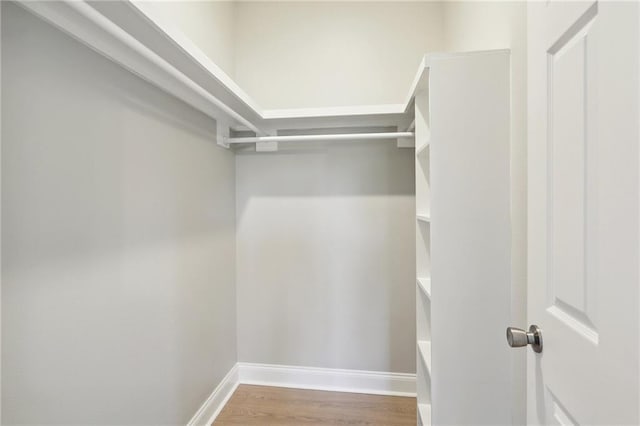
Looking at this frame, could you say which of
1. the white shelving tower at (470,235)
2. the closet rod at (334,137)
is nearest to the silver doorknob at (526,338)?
the white shelving tower at (470,235)

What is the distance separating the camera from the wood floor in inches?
73.0

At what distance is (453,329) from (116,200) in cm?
140

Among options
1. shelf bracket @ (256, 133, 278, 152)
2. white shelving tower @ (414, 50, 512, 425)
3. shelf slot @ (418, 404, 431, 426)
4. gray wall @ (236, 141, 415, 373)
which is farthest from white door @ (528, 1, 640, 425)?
shelf bracket @ (256, 133, 278, 152)

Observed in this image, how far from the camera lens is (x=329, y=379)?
2.18 m

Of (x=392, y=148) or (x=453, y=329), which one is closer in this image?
(x=453, y=329)

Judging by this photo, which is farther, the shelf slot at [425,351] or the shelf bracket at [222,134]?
the shelf bracket at [222,134]

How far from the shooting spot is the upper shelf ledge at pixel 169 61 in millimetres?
861

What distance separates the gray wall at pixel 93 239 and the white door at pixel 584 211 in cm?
133

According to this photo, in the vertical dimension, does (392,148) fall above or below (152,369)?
above

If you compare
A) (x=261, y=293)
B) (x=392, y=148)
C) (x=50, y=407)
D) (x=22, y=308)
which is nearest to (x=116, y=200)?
(x=22, y=308)

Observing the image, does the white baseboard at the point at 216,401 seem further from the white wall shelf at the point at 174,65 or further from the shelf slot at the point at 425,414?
the white wall shelf at the point at 174,65

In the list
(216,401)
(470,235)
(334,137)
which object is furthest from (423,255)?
(216,401)

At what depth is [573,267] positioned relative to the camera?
0.64 metres

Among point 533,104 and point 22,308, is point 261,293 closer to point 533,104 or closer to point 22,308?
point 22,308
